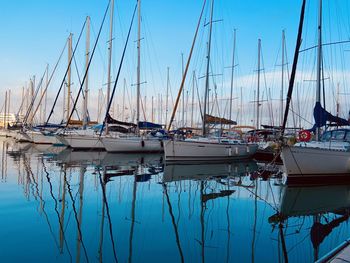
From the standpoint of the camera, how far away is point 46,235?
6523mm

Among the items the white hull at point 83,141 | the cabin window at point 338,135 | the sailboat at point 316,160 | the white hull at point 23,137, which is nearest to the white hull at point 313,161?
the sailboat at point 316,160

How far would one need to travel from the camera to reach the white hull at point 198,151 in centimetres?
2180

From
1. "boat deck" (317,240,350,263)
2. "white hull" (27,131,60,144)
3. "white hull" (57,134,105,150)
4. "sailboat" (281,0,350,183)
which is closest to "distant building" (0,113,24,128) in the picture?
"white hull" (27,131,60,144)

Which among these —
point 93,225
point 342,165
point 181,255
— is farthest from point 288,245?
point 342,165

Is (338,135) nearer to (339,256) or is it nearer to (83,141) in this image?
(339,256)

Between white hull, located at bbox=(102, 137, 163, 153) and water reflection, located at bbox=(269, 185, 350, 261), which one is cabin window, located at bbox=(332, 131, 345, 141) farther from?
white hull, located at bbox=(102, 137, 163, 153)

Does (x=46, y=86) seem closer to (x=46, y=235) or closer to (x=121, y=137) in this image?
(x=121, y=137)

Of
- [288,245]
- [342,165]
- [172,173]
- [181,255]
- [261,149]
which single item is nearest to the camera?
[181,255]

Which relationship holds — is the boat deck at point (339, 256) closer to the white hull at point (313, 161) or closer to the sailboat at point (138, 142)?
the white hull at point (313, 161)

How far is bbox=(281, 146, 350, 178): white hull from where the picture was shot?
14.1 metres

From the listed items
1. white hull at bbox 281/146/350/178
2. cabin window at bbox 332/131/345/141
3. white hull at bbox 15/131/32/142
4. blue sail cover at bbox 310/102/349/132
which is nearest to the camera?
white hull at bbox 281/146/350/178

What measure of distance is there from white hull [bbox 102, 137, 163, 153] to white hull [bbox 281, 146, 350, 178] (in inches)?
659

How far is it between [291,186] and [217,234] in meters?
7.45

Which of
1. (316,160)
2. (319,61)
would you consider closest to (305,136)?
(316,160)
